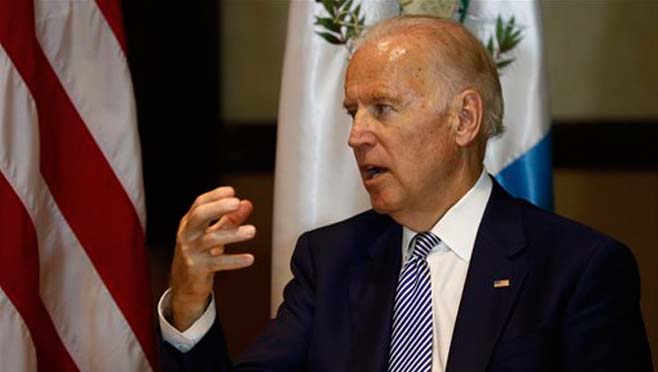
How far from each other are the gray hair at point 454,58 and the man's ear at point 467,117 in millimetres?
14

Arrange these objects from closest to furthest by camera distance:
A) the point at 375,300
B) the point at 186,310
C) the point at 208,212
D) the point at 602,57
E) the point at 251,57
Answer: the point at 208,212 < the point at 186,310 < the point at 375,300 < the point at 602,57 < the point at 251,57

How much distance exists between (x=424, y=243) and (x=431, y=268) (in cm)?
5

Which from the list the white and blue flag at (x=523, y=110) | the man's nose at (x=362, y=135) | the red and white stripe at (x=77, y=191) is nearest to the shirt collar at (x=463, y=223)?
the man's nose at (x=362, y=135)

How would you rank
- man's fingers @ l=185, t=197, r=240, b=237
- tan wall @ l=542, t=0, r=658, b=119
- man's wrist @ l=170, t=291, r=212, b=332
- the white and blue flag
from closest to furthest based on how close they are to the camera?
man's fingers @ l=185, t=197, r=240, b=237 < man's wrist @ l=170, t=291, r=212, b=332 < the white and blue flag < tan wall @ l=542, t=0, r=658, b=119

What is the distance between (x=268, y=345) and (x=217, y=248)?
13.9 inches

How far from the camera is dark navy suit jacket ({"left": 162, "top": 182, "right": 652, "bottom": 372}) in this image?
6.86 ft

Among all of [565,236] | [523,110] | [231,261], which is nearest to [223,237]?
[231,261]

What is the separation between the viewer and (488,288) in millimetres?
2178

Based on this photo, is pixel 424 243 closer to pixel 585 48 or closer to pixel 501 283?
pixel 501 283

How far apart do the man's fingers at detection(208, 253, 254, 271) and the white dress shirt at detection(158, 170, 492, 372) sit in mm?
432

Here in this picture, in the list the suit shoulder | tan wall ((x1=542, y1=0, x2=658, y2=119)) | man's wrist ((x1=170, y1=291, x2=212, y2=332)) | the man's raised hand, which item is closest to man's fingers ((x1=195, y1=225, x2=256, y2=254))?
the man's raised hand

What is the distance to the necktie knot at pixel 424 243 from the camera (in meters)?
2.28

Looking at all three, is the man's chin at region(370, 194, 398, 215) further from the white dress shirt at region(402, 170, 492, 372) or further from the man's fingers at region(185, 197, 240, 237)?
the man's fingers at region(185, 197, 240, 237)

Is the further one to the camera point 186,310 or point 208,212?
point 186,310
